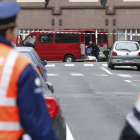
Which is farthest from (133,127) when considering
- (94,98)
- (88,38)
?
(88,38)

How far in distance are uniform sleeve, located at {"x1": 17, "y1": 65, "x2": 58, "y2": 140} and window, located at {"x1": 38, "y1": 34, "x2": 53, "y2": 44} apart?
35599 mm

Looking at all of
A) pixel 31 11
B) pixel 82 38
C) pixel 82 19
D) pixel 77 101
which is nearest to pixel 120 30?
pixel 82 19

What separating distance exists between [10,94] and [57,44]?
35.6m

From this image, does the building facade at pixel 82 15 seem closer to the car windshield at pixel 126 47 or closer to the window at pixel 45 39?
the window at pixel 45 39

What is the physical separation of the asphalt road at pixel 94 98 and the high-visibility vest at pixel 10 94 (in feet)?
18.2

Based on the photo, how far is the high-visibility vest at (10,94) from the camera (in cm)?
321

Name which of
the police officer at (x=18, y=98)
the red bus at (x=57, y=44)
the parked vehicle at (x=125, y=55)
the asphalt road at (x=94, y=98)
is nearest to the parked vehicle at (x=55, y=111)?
the police officer at (x=18, y=98)

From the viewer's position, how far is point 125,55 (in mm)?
26375

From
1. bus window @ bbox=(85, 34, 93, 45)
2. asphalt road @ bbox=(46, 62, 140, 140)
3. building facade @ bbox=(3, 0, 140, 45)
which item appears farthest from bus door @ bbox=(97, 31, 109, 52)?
asphalt road @ bbox=(46, 62, 140, 140)

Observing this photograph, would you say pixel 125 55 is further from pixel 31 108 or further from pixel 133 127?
pixel 31 108

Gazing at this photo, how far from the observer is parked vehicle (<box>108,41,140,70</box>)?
26328 millimetres

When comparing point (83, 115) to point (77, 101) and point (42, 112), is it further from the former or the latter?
point (42, 112)

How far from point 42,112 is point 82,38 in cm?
3593

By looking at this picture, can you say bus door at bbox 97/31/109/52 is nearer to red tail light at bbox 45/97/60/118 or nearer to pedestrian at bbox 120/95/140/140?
red tail light at bbox 45/97/60/118
